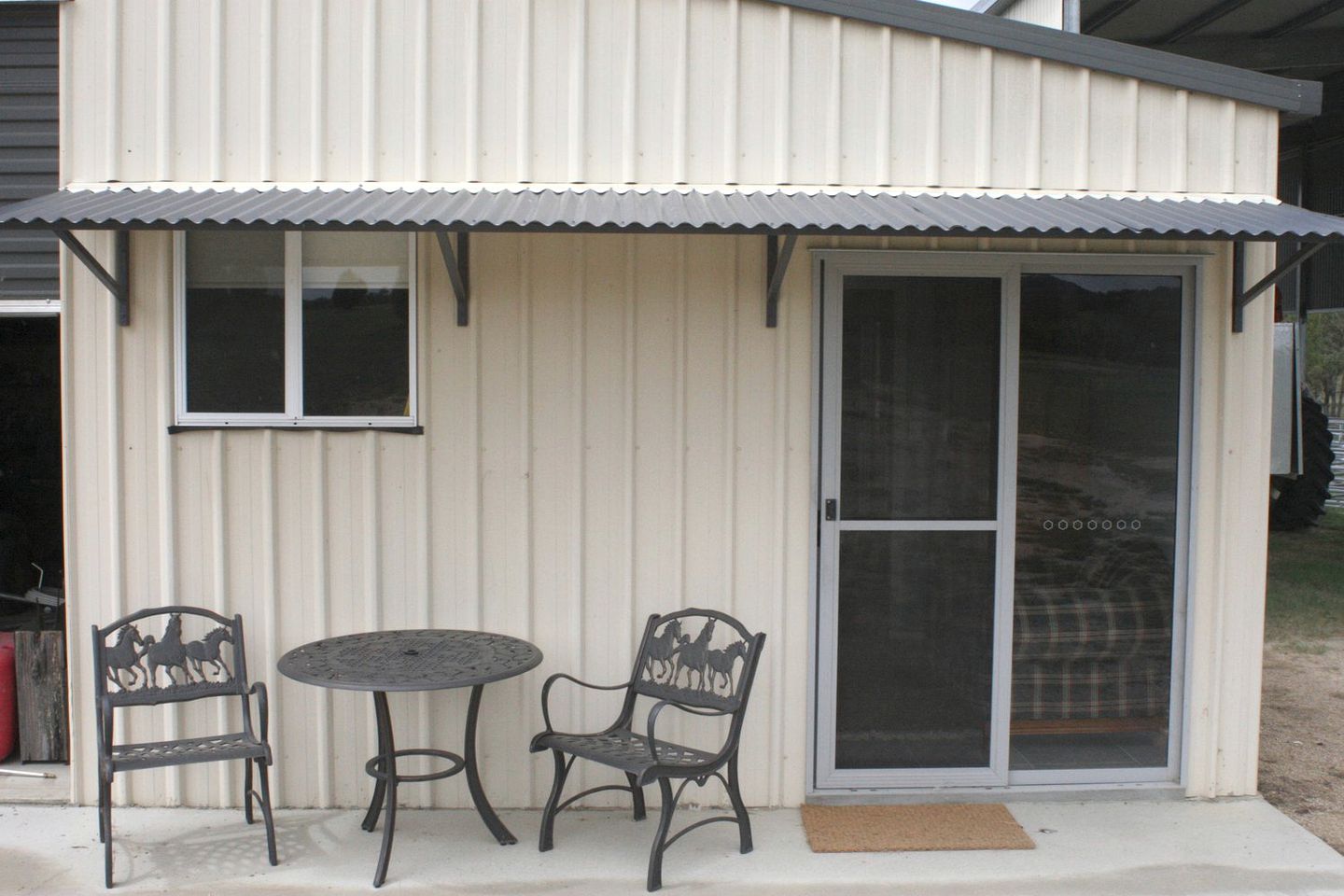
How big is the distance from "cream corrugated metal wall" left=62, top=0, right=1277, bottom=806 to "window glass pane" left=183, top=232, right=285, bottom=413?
11cm

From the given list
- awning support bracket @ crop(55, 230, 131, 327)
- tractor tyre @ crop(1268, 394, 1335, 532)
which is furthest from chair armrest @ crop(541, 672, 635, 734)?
tractor tyre @ crop(1268, 394, 1335, 532)

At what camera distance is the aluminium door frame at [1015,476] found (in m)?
4.66

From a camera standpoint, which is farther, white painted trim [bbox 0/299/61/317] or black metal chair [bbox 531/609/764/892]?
white painted trim [bbox 0/299/61/317]

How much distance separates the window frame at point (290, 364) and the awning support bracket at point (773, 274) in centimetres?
141

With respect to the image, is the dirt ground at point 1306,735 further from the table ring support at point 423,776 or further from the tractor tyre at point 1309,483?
the tractor tyre at point 1309,483

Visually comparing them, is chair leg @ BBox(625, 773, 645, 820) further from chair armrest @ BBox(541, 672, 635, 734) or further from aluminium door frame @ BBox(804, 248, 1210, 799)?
aluminium door frame @ BBox(804, 248, 1210, 799)

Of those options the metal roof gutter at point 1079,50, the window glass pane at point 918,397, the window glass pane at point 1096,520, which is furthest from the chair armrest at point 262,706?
the metal roof gutter at point 1079,50

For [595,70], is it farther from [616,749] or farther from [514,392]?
[616,749]

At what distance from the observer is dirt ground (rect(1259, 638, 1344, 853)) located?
486 centimetres

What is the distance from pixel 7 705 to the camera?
518 cm

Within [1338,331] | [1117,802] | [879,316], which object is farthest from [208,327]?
[1338,331]

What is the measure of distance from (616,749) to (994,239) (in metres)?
2.55

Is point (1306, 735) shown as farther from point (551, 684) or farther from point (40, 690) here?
point (40, 690)

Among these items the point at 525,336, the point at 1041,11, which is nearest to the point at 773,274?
the point at 525,336
